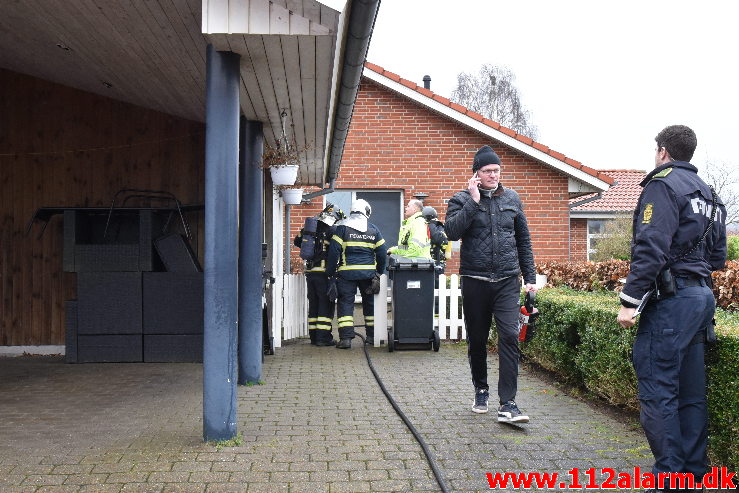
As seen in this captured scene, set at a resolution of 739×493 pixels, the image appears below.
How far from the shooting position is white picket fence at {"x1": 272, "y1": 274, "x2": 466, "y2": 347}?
10984 mm

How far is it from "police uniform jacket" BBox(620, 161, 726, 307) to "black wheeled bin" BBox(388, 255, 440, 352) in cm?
604

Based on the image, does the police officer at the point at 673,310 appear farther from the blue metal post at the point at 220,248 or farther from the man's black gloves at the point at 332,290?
the man's black gloves at the point at 332,290

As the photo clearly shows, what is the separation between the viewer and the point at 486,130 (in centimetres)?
1616

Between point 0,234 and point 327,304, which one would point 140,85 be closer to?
point 0,234

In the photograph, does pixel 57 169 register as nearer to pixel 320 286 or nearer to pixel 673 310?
pixel 320 286

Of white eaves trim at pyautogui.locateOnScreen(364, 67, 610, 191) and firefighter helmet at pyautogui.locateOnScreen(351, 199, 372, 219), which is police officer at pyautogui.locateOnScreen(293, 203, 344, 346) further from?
white eaves trim at pyautogui.locateOnScreen(364, 67, 610, 191)

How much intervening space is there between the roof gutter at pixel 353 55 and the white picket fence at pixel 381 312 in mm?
3364

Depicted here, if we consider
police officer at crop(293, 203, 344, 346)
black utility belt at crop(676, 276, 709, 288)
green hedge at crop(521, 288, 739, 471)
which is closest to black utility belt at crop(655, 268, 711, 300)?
black utility belt at crop(676, 276, 709, 288)

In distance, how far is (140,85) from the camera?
841 centimetres

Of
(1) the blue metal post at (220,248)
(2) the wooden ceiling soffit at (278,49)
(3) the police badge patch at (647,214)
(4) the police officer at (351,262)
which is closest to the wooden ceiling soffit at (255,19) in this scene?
(2) the wooden ceiling soffit at (278,49)

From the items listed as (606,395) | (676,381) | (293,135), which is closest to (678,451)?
(676,381)

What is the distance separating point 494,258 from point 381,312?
5088 millimetres

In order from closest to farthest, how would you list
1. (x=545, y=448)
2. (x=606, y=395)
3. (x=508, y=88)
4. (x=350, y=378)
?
(x=545, y=448) < (x=606, y=395) < (x=350, y=378) < (x=508, y=88)

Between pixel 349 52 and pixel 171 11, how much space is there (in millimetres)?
1309
